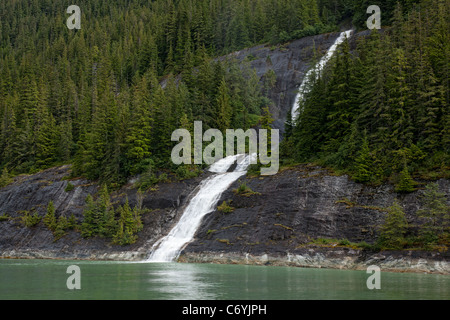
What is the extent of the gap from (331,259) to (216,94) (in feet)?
153

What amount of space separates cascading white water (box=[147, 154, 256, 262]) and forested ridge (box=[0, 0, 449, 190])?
4.69 metres

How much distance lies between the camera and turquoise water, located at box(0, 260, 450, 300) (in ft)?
75.7

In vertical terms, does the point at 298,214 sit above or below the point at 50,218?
above

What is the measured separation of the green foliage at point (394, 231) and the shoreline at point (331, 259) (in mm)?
942

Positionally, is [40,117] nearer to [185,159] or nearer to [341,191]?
[185,159]

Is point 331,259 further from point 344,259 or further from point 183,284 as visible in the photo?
point 183,284

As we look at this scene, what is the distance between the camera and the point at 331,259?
38.8 meters

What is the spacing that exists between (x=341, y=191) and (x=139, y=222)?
2427 centimetres

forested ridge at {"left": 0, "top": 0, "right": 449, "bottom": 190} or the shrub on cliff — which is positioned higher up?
forested ridge at {"left": 0, "top": 0, "right": 449, "bottom": 190}

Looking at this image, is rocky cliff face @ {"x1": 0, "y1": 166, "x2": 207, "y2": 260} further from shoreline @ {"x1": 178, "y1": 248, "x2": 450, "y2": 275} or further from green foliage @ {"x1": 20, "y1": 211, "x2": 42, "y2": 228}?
shoreline @ {"x1": 178, "y1": 248, "x2": 450, "y2": 275}

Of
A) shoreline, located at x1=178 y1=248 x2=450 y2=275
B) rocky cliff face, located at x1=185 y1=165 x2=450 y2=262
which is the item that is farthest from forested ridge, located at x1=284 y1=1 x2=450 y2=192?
shoreline, located at x1=178 y1=248 x2=450 y2=275

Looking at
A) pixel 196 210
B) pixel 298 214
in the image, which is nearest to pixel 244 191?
pixel 196 210

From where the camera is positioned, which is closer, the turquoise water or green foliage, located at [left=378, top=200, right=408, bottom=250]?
the turquoise water
